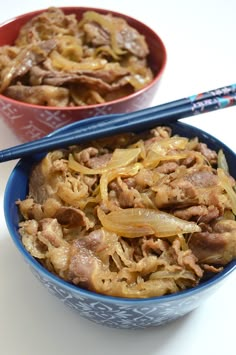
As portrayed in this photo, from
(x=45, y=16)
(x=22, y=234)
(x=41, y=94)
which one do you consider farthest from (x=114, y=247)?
(x=45, y=16)

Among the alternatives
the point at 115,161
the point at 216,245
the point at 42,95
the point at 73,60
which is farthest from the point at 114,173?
the point at 73,60

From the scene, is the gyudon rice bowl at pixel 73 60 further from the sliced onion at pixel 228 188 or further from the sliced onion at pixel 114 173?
the sliced onion at pixel 228 188

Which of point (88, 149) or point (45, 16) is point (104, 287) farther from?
point (45, 16)

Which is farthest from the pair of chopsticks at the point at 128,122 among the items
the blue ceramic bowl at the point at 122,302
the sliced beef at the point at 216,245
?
the sliced beef at the point at 216,245

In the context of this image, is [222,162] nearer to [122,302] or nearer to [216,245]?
[216,245]

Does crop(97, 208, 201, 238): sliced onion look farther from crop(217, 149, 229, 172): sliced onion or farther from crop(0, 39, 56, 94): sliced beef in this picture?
crop(0, 39, 56, 94): sliced beef

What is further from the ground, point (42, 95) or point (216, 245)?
point (42, 95)
